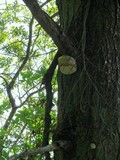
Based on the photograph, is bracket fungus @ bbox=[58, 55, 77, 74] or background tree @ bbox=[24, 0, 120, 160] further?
bracket fungus @ bbox=[58, 55, 77, 74]

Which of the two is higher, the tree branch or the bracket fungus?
the tree branch

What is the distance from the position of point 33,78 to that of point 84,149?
2024mm

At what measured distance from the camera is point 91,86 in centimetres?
207

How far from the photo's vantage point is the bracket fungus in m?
2.04

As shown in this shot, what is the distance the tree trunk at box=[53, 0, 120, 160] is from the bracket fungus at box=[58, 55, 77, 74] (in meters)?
0.04

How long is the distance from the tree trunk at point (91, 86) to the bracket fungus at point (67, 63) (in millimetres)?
43

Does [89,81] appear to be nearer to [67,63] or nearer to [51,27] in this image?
[67,63]

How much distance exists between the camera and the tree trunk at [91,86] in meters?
1.92

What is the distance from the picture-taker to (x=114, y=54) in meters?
2.20

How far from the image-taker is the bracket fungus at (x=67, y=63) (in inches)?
80.4

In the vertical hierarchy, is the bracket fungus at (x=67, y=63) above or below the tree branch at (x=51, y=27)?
below

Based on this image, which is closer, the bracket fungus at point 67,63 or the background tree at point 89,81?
the background tree at point 89,81

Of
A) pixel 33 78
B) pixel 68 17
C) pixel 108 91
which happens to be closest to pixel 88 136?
pixel 108 91

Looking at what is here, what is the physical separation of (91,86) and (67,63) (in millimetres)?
215
